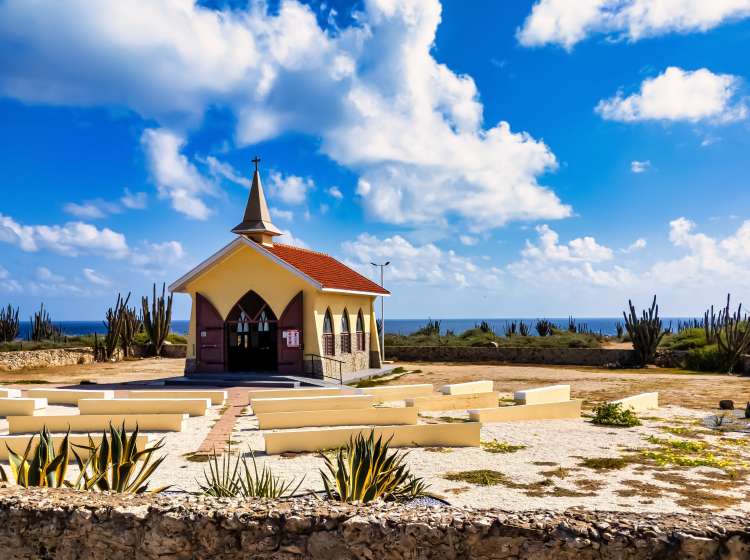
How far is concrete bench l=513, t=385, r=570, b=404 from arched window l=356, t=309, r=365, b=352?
10.9m

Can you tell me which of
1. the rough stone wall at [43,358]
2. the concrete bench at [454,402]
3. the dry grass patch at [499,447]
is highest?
the rough stone wall at [43,358]

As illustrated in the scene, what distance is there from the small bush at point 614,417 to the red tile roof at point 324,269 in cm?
1140

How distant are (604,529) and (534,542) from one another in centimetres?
50

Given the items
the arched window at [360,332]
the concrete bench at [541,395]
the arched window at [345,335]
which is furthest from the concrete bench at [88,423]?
the arched window at [360,332]

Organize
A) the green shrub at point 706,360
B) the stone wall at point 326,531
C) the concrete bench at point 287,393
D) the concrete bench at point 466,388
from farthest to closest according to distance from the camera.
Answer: the green shrub at point 706,360 → the concrete bench at point 466,388 → the concrete bench at point 287,393 → the stone wall at point 326,531

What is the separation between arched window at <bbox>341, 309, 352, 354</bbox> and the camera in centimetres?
2623

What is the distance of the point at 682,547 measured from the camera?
14.2 feet

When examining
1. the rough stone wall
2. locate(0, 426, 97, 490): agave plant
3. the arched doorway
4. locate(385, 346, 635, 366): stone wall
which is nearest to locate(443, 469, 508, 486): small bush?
locate(0, 426, 97, 490): agave plant

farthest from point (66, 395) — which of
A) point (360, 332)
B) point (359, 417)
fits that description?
point (360, 332)

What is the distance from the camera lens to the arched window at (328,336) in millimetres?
24406

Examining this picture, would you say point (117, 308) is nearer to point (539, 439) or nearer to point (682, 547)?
point (539, 439)

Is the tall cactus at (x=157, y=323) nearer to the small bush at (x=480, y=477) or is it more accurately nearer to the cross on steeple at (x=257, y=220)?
the cross on steeple at (x=257, y=220)

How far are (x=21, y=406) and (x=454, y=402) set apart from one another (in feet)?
36.6

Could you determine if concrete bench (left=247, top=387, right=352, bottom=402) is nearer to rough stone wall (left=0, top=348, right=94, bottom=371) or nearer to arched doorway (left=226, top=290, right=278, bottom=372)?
arched doorway (left=226, top=290, right=278, bottom=372)
